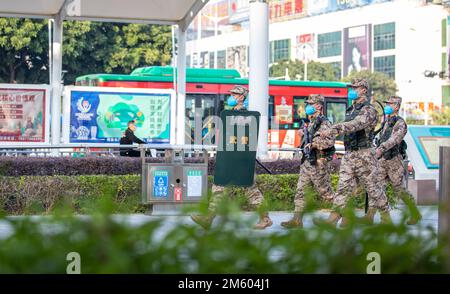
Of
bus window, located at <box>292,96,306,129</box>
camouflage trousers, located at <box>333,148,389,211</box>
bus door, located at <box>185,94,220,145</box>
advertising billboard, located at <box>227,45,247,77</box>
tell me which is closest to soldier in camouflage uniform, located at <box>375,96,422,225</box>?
camouflage trousers, located at <box>333,148,389,211</box>

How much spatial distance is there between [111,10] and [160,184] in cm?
703

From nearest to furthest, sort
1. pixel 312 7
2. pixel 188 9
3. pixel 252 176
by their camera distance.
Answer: pixel 252 176
pixel 188 9
pixel 312 7

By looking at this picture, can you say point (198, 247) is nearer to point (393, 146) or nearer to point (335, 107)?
point (393, 146)

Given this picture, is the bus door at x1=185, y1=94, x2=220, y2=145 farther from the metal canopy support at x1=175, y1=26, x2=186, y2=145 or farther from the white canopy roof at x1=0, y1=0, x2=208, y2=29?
the white canopy roof at x1=0, y1=0, x2=208, y2=29

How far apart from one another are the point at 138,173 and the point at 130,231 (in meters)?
13.5

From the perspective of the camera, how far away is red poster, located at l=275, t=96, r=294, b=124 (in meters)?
32.1

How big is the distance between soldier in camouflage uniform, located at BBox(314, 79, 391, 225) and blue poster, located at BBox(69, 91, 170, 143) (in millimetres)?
9939

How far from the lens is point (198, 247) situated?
2672mm

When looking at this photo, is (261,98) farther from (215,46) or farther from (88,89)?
(215,46)

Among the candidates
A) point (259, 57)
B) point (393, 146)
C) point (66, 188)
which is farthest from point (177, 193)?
point (259, 57)

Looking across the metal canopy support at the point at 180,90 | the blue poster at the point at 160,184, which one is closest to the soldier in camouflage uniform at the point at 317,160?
the blue poster at the point at 160,184

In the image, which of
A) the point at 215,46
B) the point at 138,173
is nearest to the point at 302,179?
the point at 138,173
